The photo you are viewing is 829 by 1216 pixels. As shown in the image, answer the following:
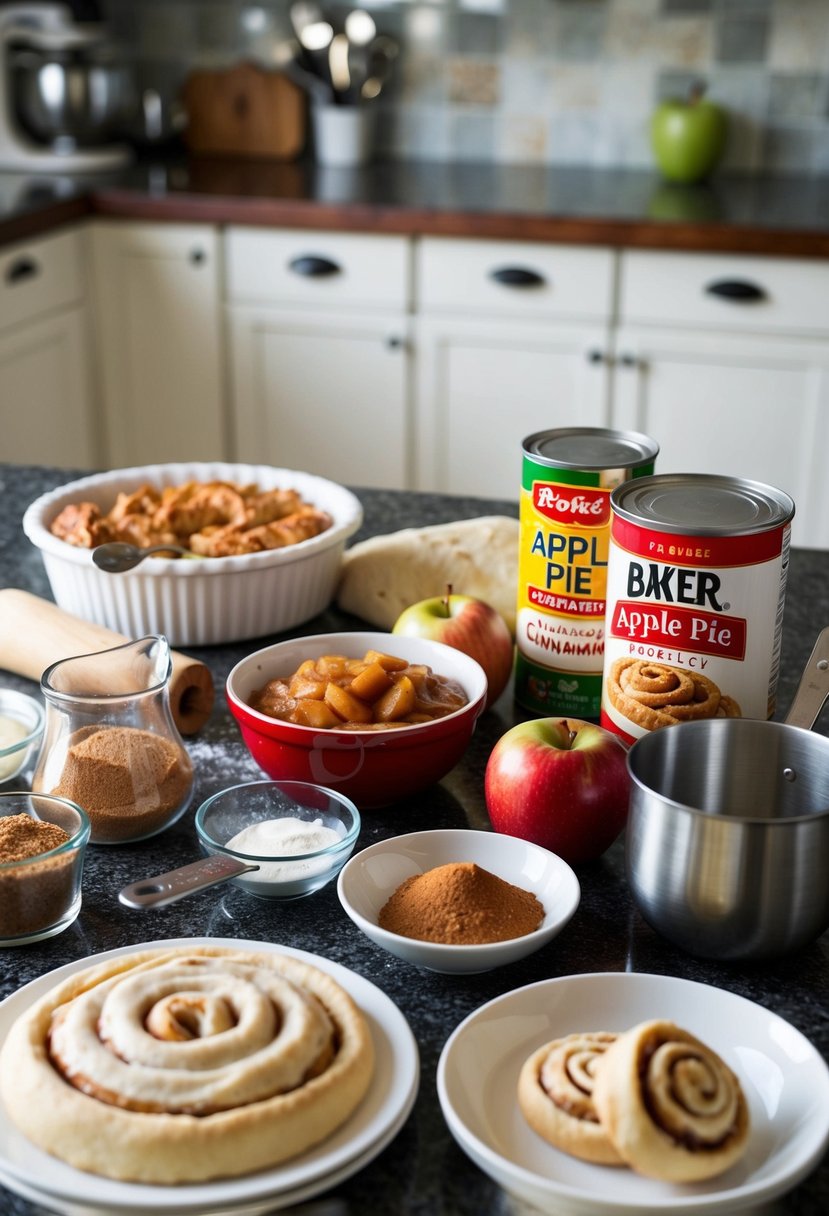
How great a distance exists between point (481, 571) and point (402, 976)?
0.55 meters

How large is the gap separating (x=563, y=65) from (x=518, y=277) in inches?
33.6

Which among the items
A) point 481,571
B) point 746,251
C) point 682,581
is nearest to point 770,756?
point 682,581

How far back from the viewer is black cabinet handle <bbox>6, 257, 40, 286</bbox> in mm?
2732

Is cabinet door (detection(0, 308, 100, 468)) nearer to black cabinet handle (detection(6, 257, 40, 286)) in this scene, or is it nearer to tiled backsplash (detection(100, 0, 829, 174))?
black cabinet handle (detection(6, 257, 40, 286))

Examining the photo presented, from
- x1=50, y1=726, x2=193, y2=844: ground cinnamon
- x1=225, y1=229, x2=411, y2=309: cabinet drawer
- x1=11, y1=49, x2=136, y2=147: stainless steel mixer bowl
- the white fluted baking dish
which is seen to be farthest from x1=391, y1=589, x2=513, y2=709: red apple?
x1=11, y1=49, x2=136, y2=147: stainless steel mixer bowl

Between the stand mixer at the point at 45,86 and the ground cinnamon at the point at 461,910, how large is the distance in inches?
107

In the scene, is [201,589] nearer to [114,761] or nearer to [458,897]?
[114,761]

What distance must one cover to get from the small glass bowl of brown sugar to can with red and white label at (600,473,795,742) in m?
0.37

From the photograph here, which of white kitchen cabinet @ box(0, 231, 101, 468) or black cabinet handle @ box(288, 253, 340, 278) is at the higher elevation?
black cabinet handle @ box(288, 253, 340, 278)

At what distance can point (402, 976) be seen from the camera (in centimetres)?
79

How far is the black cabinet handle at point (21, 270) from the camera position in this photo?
273 cm

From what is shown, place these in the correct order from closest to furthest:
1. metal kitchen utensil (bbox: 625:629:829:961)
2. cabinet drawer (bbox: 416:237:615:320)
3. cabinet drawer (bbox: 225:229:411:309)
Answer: metal kitchen utensil (bbox: 625:629:829:961) < cabinet drawer (bbox: 416:237:615:320) < cabinet drawer (bbox: 225:229:411:309)

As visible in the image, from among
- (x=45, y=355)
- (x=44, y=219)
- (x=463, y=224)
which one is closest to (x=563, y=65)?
(x=463, y=224)

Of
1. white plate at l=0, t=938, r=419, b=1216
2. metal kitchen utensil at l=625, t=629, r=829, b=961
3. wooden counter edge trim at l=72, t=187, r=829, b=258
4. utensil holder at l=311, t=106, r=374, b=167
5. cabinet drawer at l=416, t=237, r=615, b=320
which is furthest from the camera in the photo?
utensil holder at l=311, t=106, r=374, b=167
